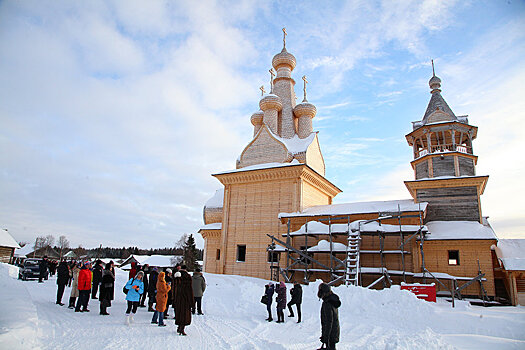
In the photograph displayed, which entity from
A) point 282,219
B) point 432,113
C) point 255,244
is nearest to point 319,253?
point 282,219

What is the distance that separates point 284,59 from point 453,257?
66.1 ft

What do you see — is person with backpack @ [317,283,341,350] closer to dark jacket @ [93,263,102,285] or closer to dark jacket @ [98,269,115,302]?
dark jacket @ [98,269,115,302]

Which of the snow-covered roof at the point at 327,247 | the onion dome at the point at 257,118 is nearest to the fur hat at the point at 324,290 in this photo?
the snow-covered roof at the point at 327,247

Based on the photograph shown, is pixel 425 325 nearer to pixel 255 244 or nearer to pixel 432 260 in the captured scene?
pixel 432 260

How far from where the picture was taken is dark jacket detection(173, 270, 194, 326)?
7.74 metres

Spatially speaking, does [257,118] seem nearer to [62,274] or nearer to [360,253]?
[360,253]

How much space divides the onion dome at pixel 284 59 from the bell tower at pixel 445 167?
39.4ft

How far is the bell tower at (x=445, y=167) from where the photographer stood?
65.3 feet

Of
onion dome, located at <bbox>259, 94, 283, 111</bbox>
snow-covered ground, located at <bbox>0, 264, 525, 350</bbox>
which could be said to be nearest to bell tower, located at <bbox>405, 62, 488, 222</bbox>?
snow-covered ground, located at <bbox>0, 264, 525, 350</bbox>

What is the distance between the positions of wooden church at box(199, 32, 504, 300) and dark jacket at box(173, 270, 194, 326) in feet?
28.9

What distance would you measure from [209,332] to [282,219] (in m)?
14.3

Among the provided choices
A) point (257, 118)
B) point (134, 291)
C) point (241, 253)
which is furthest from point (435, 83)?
point (134, 291)

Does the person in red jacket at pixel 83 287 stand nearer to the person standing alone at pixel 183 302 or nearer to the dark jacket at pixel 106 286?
the dark jacket at pixel 106 286

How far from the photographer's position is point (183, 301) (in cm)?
788
